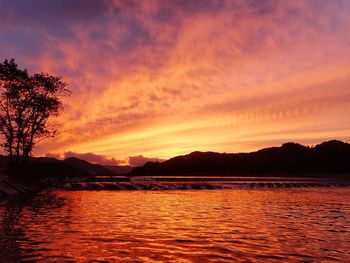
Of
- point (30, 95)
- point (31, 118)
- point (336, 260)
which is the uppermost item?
point (30, 95)

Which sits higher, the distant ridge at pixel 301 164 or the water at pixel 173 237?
the distant ridge at pixel 301 164

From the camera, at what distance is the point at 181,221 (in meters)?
20.5

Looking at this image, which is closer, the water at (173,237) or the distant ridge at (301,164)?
the water at (173,237)

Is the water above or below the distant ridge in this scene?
below

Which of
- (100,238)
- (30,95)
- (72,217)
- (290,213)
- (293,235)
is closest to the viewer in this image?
(100,238)

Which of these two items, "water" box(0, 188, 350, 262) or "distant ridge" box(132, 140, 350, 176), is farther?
"distant ridge" box(132, 140, 350, 176)

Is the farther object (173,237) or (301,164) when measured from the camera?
(301,164)

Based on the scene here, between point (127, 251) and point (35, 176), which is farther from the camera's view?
point (35, 176)

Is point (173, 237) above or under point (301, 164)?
under

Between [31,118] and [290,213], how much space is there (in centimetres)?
4811

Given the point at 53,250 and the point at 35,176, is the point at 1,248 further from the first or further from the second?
the point at 35,176

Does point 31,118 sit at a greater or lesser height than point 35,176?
greater

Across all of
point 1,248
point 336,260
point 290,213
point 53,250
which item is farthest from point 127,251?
point 290,213

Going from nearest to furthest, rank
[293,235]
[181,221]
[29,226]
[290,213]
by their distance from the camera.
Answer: [293,235] < [29,226] < [181,221] < [290,213]
